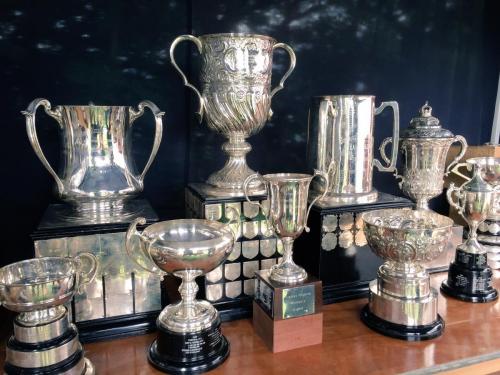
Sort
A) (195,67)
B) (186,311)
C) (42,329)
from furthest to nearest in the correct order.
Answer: (195,67) → (186,311) → (42,329)

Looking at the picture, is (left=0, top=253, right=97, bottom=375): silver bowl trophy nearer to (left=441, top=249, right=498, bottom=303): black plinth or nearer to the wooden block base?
the wooden block base

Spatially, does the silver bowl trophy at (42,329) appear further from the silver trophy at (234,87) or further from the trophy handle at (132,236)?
the silver trophy at (234,87)

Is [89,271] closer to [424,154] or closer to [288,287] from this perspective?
[288,287]

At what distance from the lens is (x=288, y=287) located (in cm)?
92

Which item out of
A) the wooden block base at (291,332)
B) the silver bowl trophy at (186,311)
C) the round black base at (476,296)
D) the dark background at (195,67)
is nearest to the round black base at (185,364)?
the silver bowl trophy at (186,311)

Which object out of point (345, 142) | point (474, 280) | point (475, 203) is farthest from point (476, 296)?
point (345, 142)

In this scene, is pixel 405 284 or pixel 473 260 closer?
pixel 405 284

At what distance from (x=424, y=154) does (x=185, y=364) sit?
0.83 meters

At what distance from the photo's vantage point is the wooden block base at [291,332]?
927mm

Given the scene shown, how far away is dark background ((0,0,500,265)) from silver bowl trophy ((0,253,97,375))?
499 millimetres

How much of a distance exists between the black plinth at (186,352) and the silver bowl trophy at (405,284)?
1.25 feet

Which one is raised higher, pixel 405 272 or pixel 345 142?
pixel 345 142

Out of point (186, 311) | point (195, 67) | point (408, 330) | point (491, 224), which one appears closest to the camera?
point (186, 311)

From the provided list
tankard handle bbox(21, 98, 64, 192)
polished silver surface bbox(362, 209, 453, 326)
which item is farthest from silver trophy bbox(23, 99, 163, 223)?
polished silver surface bbox(362, 209, 453, 326)
